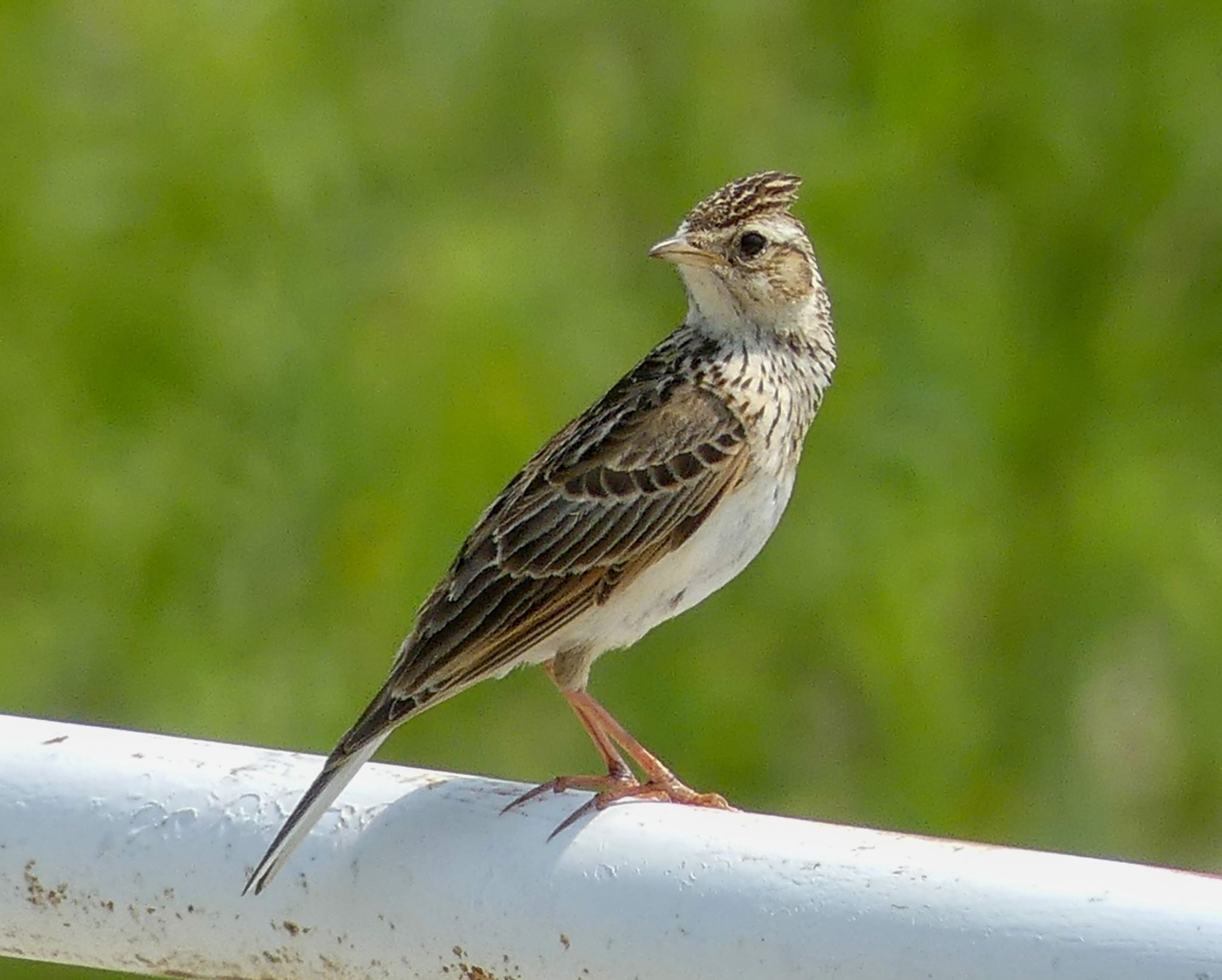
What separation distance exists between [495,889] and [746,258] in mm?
2772

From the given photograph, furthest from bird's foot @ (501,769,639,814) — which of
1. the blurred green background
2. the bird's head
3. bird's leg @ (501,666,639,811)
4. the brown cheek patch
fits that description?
the blurred green background

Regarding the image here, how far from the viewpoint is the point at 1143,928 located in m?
3.31

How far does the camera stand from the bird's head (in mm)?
6238

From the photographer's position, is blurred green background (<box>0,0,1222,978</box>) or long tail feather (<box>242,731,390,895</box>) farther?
blurred green background (<box>0,0,1222,978</box>)

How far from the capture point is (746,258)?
6254 millimetres

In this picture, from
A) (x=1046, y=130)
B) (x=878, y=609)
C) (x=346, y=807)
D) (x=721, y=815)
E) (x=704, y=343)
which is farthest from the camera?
(x=1046, y=130)

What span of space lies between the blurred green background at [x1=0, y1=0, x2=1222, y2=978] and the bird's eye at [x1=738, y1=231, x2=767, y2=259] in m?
2.11

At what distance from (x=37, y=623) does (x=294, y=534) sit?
105 cm

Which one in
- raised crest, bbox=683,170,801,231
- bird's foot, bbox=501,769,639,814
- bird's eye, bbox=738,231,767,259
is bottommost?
bird's foot, bbox=501,769,639,814

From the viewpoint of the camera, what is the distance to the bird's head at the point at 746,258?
6238mm

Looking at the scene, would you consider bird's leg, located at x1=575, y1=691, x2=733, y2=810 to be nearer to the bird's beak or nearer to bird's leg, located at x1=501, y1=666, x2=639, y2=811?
bird's leg, located at x1=501, y1=666, x2=639, y2=811

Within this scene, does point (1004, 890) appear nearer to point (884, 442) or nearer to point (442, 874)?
point (442, 874)

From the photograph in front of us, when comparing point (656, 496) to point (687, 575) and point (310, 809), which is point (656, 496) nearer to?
point (687, 575)

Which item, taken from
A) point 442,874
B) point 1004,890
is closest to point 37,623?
point 442,874
